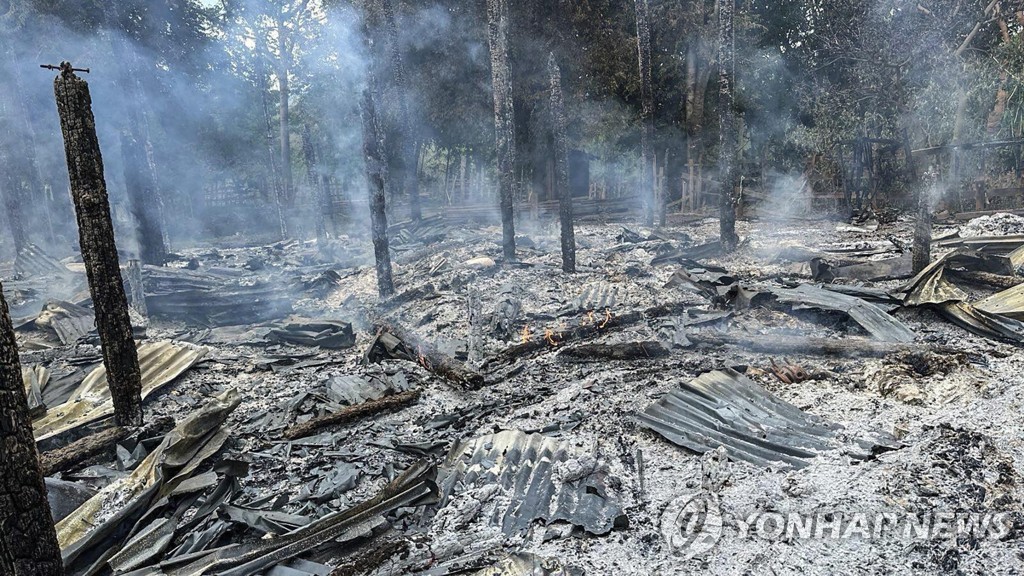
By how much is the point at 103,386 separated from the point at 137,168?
9.76 m

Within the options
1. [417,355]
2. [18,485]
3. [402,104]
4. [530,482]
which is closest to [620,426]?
[530,482]

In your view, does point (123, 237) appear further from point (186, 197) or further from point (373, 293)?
point (373, 293)

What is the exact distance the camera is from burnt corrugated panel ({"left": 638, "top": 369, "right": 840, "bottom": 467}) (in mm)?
4855

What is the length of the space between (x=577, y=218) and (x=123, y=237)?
19.9m

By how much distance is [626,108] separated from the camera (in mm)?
22625

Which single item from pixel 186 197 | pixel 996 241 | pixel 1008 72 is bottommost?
pixel 996 241

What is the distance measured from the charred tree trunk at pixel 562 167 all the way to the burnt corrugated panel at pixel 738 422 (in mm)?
7194

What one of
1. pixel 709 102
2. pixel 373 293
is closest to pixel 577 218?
pixel 709 102

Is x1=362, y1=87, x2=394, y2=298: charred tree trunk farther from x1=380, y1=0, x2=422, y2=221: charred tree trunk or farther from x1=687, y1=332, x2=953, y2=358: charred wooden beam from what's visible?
x1=380, y1=0, x2=422, y2=221: charred tree trunk

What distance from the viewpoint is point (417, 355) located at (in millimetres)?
8461

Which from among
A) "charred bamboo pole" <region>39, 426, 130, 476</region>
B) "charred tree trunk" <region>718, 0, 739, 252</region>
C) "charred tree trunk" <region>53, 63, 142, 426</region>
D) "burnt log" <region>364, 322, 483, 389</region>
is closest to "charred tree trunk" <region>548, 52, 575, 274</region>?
"charred tree trunk" <region>718, 0, 739, 252</region>

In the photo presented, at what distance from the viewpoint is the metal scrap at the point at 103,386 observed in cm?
615

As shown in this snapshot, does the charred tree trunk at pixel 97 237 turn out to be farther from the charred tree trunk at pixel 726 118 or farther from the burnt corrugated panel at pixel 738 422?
the charred tree trunk at pixel 726 118

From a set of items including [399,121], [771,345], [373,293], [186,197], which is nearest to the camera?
[771,345]
